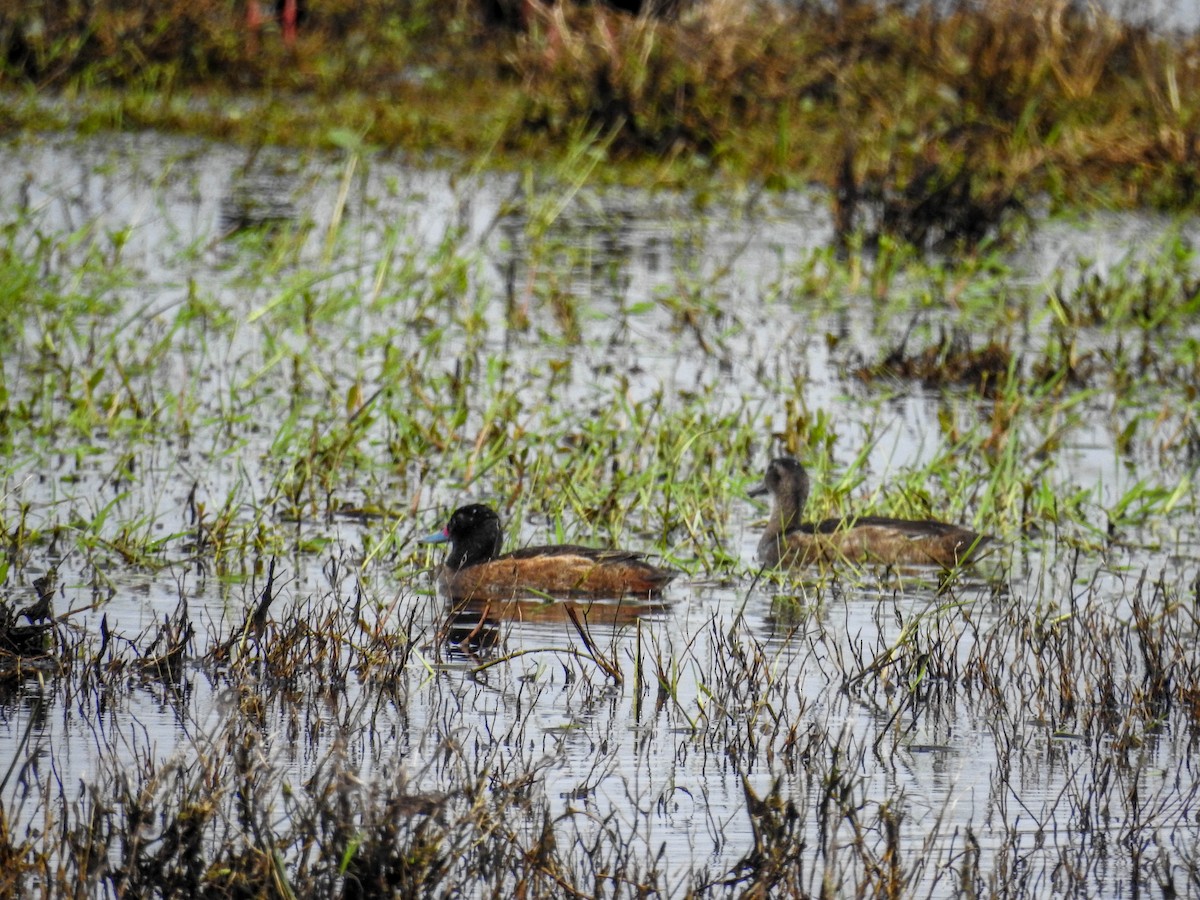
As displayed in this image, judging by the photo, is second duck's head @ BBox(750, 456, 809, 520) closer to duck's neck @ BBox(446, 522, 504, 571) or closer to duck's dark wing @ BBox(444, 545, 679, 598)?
duck's dark wing @ BBox(444, 545, 679, 598)

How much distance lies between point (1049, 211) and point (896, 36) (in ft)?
14.5

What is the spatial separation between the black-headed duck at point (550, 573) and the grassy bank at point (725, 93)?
24.1ft

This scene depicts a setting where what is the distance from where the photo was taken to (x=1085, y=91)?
1820 cm

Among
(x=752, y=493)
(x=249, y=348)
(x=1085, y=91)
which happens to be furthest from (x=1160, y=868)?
(x=1085, y=91)

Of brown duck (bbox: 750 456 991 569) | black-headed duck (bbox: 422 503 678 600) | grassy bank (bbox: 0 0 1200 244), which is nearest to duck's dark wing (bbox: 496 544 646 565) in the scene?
black-headed duck (bbox: 422 503 678 600)

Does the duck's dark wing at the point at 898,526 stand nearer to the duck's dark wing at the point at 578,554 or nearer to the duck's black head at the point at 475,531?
the duck's dark wing at the point at 578,554

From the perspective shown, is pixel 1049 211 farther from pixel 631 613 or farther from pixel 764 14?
pixel 631 613

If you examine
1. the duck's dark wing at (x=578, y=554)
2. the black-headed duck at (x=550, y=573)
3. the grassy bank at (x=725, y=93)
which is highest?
the grassy bank at (x=725, y=93)

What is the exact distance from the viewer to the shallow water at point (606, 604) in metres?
5.16

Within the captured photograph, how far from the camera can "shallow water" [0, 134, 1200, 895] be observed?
516 centimetres

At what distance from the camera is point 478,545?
749 cm

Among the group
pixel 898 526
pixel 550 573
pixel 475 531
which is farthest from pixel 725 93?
pixel 550 573

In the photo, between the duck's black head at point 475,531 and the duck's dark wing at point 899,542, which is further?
the duck's dark wing at point 899,542

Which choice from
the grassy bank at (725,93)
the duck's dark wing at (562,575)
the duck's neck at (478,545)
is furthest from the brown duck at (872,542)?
the grassy bank at (725,93)
